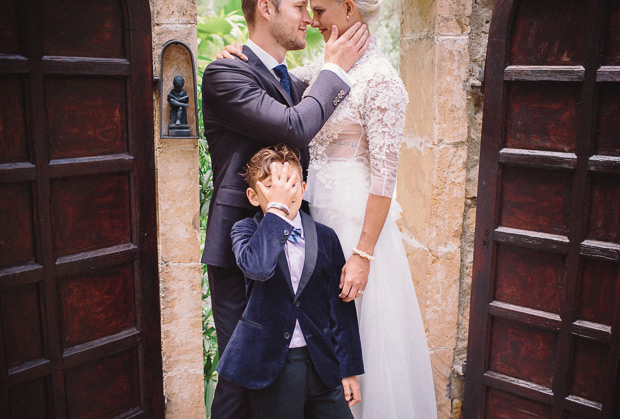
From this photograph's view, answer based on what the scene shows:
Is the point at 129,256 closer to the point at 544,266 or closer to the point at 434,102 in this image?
the point at 434,102

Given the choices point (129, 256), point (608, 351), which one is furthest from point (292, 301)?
point (608, 351)

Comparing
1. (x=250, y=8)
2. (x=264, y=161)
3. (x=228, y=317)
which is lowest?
(x=228, y=317)

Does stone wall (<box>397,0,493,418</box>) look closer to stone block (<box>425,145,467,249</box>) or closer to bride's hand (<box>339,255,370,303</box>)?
stone block (<box>425,145,467,249</box>)

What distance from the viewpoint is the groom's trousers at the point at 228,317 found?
199 cm

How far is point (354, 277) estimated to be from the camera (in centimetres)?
202

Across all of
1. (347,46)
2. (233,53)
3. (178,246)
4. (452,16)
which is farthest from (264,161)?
(452,16)

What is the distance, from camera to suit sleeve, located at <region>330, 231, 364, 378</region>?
1927mm

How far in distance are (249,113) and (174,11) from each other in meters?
0.71

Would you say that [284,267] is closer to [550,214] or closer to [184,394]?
[184,394]

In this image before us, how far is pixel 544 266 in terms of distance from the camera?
2496 mm

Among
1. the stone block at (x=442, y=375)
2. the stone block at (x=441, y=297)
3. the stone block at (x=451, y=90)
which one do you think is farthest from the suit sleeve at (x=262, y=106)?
the stone block at (x=442, y=375)

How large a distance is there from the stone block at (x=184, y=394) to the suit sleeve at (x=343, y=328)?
945 millimetres

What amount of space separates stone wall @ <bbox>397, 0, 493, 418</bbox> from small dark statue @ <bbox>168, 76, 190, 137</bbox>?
3.73 feet

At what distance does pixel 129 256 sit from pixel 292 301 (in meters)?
0.83
